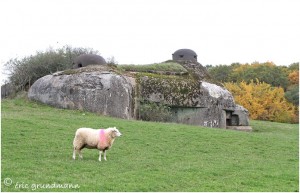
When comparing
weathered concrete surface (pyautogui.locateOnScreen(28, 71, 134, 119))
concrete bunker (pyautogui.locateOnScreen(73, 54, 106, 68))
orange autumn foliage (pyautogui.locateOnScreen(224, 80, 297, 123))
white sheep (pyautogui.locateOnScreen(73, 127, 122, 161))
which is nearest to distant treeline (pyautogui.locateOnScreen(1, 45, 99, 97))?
concrete bunker (pyautogui.locateOnScreen(73, 54, 106, 68))

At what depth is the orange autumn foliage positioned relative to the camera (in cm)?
5903

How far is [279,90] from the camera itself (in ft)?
202

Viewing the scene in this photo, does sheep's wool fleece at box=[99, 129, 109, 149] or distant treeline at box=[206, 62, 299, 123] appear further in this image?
distant treeline at box=[206, 62, 299, 123]

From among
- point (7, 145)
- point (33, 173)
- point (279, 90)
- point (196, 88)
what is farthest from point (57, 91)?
point (279, 90)

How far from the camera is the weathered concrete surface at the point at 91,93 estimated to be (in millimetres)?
32562

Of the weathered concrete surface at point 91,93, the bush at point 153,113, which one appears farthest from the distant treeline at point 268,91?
the weathered concrete surface at point 91,93

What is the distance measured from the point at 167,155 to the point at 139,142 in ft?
10.0

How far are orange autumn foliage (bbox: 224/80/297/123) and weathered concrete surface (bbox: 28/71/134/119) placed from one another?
95.0 feet

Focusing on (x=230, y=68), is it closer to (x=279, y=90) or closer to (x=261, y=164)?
(x=279, y=90)

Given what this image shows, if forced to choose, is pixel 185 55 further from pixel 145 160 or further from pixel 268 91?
pixel 145 160

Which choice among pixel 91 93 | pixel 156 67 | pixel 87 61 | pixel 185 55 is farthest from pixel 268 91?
pixel 91 93

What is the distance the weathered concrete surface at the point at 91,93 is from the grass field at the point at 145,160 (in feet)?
17.7

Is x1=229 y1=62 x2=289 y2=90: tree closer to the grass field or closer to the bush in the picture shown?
the bush

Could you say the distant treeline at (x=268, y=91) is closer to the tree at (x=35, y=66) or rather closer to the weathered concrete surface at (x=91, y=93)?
the tree at (x=35, y=66)
